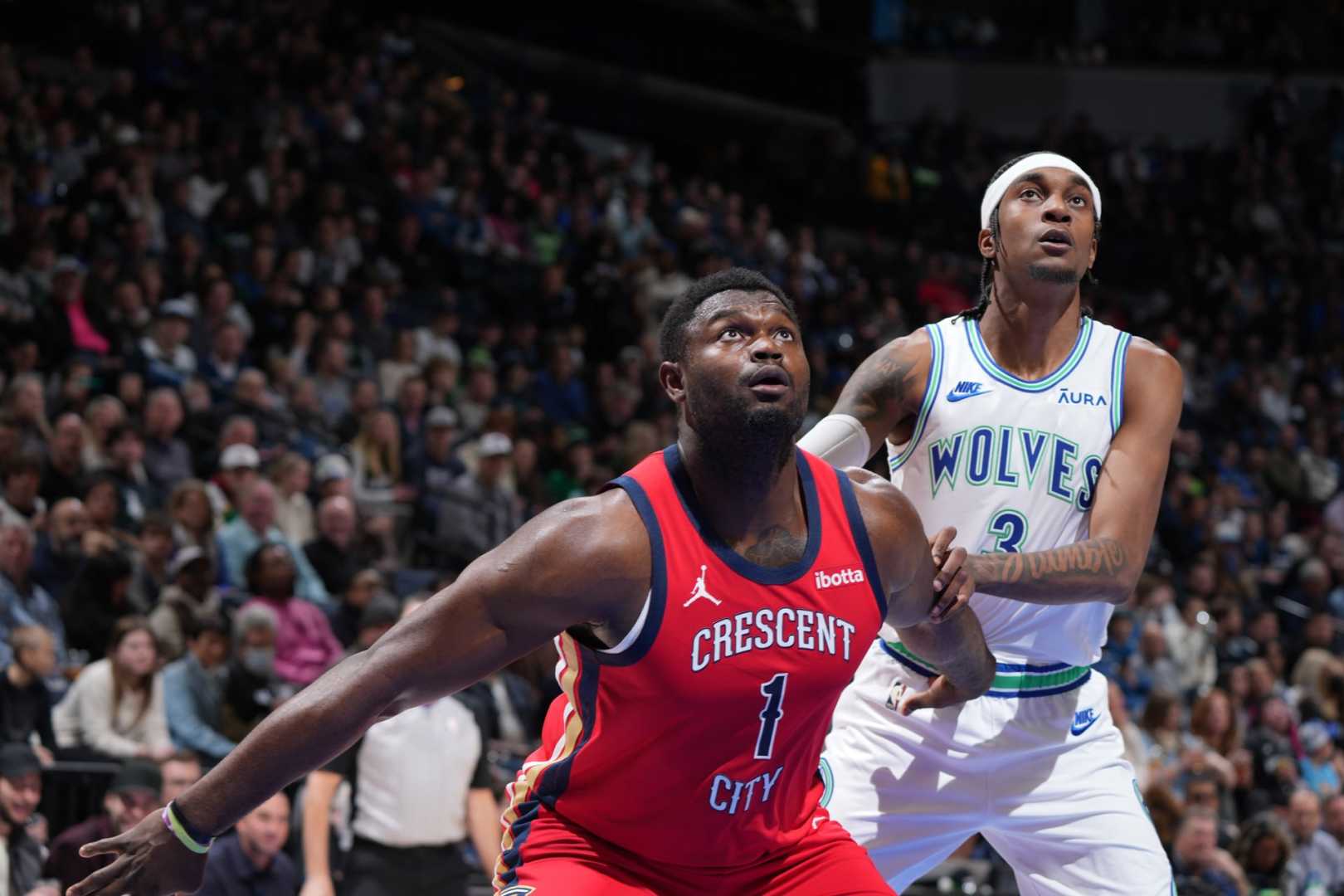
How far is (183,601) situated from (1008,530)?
554cm

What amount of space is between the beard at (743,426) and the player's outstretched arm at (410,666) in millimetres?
350

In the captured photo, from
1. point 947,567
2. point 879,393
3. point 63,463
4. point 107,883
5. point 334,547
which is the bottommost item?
point 334,547

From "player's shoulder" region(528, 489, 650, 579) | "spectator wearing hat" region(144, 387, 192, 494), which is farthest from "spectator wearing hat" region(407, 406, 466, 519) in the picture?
"player's shoulder" region(528, 489, 650, 579)

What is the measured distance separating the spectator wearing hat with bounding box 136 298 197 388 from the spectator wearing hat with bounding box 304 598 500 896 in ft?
16.4

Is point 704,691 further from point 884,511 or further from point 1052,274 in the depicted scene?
point 1052,274

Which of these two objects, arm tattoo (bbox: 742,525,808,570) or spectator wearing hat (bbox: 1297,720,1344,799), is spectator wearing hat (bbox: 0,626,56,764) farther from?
spectator wearing hat (bbox: 1297,720,1344,799)

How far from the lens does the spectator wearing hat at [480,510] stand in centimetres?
1204

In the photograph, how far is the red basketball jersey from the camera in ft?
11.6

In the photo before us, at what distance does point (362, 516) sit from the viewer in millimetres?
11422

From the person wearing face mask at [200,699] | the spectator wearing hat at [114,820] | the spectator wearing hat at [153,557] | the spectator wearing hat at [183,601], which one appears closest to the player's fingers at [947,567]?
the spectator wearing hat at [114,820]

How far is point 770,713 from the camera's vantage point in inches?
143

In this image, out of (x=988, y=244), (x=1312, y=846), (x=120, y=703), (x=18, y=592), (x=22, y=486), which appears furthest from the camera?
(x=1312, y=846)

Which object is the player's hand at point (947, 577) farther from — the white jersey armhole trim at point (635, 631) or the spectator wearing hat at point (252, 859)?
the spectator wearing hat at point (252, 859)

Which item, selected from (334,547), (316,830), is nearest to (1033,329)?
(316,830)
